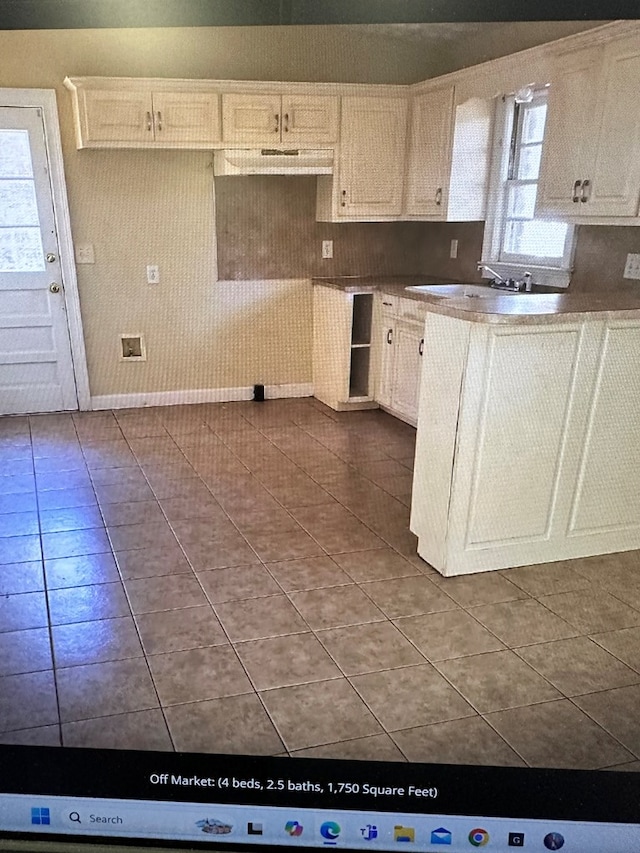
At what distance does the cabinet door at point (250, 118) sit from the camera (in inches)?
115

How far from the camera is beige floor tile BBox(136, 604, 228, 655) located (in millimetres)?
1592

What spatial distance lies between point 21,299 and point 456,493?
2.21 meters

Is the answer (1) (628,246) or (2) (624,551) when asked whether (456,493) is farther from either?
(1) (628,246)

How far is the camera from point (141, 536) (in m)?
2.19

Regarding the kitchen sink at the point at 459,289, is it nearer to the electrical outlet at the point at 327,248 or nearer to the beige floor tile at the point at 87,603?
the electrical outlet at the point at 327,248

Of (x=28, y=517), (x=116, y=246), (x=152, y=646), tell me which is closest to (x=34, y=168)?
(x=116, y=246)

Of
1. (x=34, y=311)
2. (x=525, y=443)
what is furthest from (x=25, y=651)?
(x=34, y=311)

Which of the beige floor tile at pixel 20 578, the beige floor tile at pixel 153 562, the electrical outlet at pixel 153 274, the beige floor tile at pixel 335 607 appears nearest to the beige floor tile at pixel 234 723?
the beige floor tile at pixel 335 607

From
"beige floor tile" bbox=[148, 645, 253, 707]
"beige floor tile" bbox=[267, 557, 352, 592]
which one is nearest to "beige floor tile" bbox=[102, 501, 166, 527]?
"beige floor tile" bbox=[267, 557, 352, 592]

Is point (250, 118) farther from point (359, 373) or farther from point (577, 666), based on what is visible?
point (577, 666)

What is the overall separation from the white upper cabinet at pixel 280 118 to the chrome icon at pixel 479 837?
3.00m

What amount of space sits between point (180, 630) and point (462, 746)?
1.14m

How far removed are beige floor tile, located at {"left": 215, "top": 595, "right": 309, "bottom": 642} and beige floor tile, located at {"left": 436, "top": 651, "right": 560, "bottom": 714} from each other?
409 mm

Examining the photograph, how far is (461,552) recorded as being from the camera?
1951 mm
